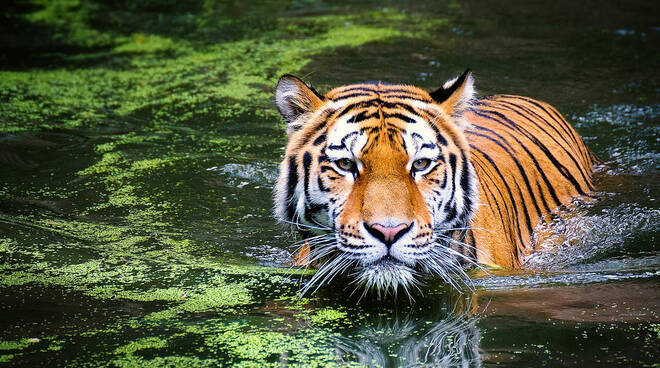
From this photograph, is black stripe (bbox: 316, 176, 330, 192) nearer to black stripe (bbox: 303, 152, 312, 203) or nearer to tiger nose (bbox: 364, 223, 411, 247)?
black stripe (bbox: 303, 152, 312, 203)

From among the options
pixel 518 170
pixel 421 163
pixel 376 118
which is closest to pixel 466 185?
pixel 421 163

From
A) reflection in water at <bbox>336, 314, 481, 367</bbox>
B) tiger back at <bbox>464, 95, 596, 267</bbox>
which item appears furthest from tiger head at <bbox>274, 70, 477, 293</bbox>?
tiger back at <bbox>464, 95, 596, 267</bbox>

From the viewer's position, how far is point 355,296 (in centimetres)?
250

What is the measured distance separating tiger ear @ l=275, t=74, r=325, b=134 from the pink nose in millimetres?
605

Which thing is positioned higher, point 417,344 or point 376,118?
point 376,118

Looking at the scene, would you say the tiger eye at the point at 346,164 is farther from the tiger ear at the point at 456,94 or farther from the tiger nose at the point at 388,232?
the tiger ear at the point at 456,94

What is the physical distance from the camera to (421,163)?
243 cm

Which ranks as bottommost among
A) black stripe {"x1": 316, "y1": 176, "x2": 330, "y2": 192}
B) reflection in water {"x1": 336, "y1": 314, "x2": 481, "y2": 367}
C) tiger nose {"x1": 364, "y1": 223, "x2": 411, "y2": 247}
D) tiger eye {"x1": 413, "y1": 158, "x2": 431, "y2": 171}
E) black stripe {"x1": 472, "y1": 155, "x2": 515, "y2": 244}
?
reflection in water {"x1": 336, "y1": 314, "x2": 481, "y2": 367}

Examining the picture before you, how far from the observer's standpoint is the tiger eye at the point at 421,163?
242 centimetres

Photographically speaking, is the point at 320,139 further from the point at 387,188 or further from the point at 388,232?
the point at 388,232

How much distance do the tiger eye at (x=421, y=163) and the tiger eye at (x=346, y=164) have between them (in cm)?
19

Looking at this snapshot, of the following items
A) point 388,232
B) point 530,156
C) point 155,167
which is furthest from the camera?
point 155,167

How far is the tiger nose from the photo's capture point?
214 cm

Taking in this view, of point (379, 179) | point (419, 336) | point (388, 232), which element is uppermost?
point (379, 179)
